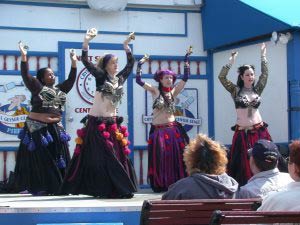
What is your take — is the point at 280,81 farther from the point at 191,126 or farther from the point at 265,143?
the point at 265,143

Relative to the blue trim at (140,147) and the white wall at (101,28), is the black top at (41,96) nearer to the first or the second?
the white wall at (101,28)

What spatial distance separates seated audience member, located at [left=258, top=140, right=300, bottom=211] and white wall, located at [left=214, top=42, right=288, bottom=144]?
515 cm

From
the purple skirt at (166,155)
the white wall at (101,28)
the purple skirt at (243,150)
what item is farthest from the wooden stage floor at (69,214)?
the white wall at (101,28)

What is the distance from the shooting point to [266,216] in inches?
130

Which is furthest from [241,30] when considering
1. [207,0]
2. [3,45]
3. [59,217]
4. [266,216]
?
[266,216]

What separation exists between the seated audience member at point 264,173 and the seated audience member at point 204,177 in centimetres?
13

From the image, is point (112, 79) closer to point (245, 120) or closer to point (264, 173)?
point (245, 120)

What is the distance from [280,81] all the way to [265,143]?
4485 mm

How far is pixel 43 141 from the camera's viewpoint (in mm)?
7312

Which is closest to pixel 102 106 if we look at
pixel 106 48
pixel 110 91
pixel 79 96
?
pixel 110 91

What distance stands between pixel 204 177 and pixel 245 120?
3734mm

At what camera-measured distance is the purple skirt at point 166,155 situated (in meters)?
8.01

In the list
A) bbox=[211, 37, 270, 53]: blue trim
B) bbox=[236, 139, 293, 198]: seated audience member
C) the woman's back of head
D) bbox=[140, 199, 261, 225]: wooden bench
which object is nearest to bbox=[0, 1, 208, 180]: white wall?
bbox=[211, 37, 270, 53]: blue trim

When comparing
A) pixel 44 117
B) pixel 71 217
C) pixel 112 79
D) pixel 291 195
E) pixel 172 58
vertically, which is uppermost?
pixel 172 58
